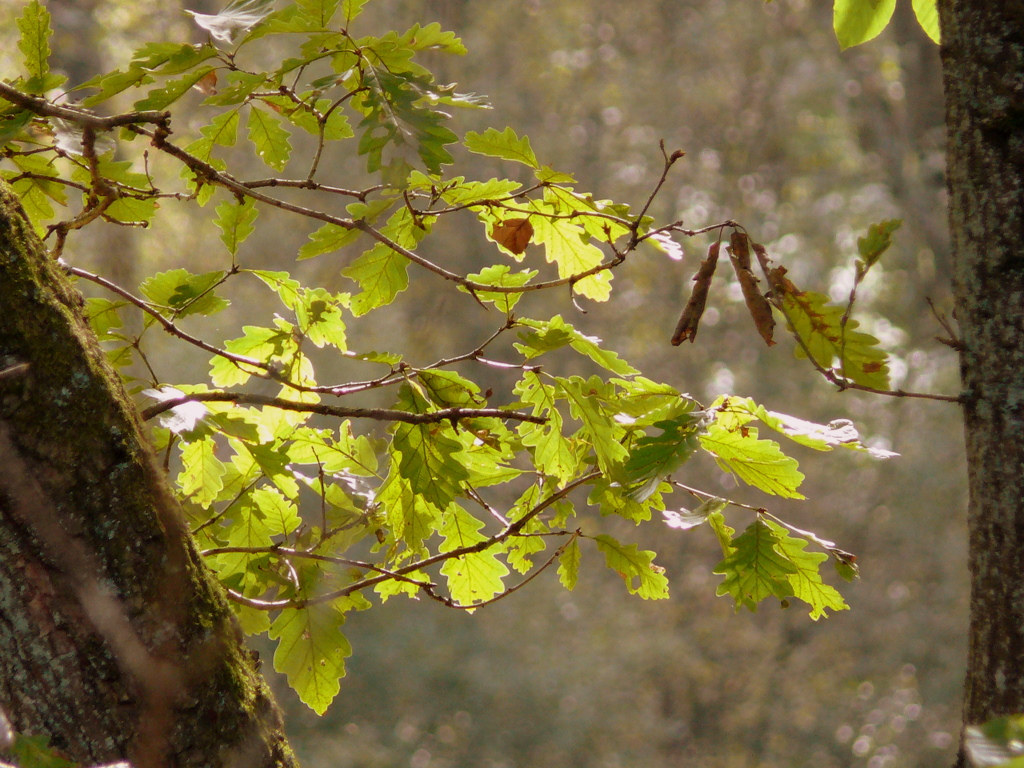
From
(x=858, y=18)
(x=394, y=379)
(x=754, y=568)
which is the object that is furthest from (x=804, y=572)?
(x=858, y=18)

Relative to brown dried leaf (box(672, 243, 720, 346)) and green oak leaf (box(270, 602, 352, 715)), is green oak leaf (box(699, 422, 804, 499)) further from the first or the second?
green oak leaf (box(270, 602, 352, 715))

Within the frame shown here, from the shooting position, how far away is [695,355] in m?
8.14

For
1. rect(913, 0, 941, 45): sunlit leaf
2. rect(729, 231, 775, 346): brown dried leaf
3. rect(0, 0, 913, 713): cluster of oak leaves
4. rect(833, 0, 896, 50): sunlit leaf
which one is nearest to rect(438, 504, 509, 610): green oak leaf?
rect(0, 0, 913, 713): cluster of oak leaves

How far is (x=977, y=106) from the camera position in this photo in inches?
Result: 36.0

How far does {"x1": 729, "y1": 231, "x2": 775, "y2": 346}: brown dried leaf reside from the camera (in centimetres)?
84

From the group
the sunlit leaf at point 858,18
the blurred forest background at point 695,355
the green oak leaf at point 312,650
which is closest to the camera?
the green oak leaf at point 312,650

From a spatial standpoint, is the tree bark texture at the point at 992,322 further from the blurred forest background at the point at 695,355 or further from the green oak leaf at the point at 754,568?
the blurred forest background at the point at 695,355

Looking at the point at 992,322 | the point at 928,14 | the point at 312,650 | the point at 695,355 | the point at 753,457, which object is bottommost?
the point at 695,355

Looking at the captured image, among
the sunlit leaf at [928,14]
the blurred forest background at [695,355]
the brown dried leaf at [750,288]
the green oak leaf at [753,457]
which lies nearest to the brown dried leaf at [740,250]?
the brown dried leaf at [750,288]

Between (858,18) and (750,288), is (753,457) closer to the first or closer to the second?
(750,288)

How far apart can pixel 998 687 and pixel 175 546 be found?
76cm

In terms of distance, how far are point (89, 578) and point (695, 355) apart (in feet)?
25.3

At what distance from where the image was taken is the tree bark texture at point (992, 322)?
0.87 metres

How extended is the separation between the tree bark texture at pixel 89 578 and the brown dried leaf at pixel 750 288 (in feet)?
1.76
